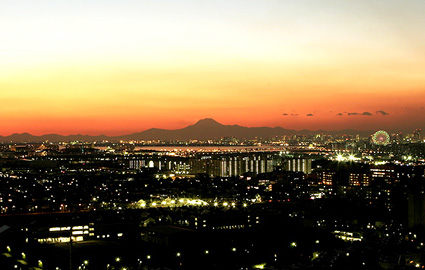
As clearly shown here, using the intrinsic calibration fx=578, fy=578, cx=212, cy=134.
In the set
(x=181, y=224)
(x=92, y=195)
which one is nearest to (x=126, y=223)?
(x=181, y=224)

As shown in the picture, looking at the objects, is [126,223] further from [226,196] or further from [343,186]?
[343,186]

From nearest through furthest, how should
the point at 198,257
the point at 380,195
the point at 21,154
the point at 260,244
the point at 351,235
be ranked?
the point at 198,257 → the point at 260,244 → the point at 351,235 → the point at 380,195 → the point at 21,154

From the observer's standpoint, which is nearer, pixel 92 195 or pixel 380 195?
pixel 380 195

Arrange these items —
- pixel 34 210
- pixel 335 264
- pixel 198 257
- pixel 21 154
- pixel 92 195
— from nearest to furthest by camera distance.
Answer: pixel 335 264 → pixel 198 257 → pixel 34 210 → pixel 92 195 → pixel 21 154

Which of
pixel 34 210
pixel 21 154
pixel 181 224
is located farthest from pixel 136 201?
pixel 21 154

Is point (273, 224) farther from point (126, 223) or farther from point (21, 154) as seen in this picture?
point (21, 154)

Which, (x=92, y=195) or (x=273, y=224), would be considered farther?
(x=92, y=195)

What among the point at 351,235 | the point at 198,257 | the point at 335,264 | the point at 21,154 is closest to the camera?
the point at 335,264

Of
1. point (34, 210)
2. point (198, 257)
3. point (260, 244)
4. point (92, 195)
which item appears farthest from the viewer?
point (92, 195)

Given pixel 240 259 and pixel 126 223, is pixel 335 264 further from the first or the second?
pixel 126 223
